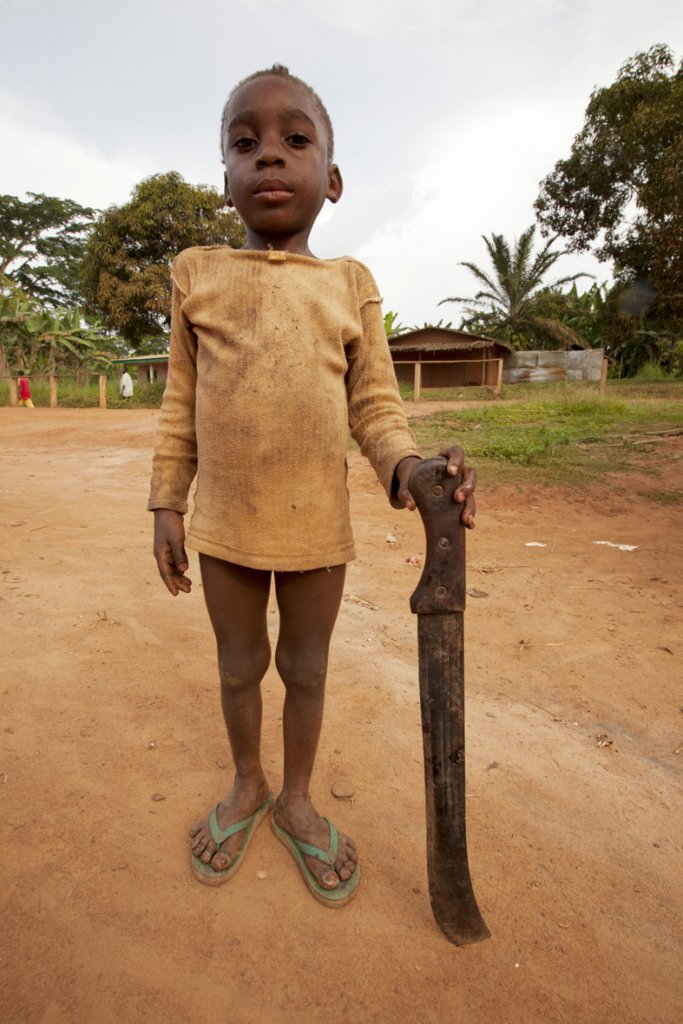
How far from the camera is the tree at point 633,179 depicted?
513 inches

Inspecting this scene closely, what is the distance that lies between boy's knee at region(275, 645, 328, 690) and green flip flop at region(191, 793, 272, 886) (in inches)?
14.6

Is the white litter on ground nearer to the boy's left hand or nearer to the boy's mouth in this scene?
the boy's left hand

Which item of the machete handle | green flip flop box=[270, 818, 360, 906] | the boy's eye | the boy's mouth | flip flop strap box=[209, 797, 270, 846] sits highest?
the boy's eye

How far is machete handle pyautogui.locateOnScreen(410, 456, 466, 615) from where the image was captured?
109 cm

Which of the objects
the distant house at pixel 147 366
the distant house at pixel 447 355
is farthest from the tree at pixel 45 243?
the distant house at pixel 447 355

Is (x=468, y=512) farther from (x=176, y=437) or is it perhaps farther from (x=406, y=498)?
(x=176, y=437)

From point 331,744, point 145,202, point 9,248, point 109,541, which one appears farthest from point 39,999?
point 9,248

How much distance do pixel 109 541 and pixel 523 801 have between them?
287 centimetres

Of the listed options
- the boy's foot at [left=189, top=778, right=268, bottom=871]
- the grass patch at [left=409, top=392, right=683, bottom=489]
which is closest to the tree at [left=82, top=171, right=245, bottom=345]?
the grass patch at [left=409, top=392, right=683, bottom=489]

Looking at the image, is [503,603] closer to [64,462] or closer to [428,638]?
[428,638]

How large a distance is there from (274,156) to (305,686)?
114 cm

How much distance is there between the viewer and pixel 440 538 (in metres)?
1.10

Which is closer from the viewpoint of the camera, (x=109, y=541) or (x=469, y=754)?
(x=469, y=754)

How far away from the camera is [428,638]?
1126mm
